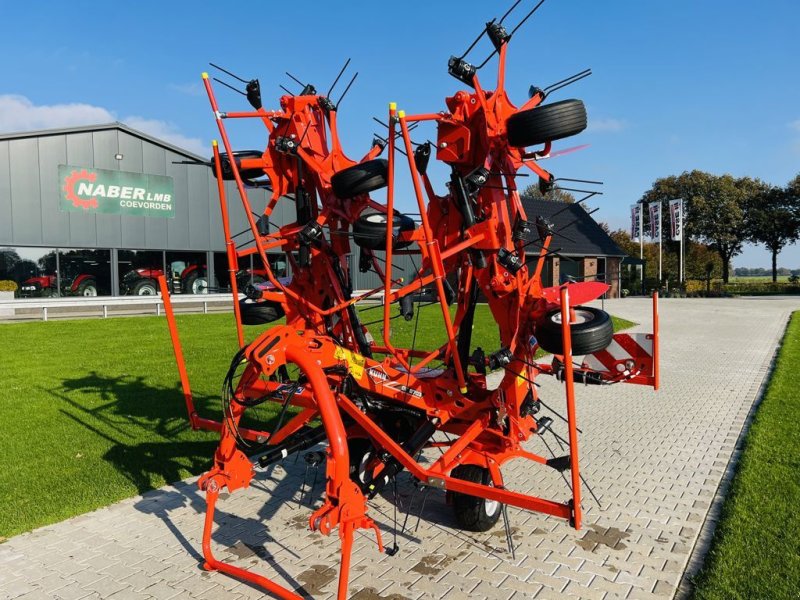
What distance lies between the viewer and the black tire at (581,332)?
13.1 ft

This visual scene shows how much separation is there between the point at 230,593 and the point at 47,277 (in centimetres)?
2332

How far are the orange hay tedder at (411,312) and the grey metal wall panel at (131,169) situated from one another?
22.1 metres

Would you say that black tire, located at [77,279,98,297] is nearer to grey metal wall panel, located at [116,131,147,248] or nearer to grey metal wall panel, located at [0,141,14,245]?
grey metal wall panel, located at [116,131,147,248]

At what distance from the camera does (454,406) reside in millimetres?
4875

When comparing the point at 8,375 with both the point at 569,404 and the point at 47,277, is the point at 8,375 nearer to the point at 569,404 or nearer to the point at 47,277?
the point at 569,404

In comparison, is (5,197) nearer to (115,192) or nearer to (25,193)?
(25,193)

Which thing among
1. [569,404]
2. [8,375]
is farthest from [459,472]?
[8,375]

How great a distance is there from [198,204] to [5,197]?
23.9ft

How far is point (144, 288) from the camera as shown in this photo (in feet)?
85.3

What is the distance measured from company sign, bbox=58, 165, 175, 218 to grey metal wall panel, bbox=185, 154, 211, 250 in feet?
2.66

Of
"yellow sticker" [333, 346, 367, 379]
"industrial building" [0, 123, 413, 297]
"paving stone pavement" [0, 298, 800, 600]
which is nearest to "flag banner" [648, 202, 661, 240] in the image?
"industrial building" [0, 123, 413, 297]

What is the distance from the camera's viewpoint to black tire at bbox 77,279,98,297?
24.4 metres

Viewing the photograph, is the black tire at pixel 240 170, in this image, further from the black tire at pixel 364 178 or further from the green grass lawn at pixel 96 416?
the green grass lawn at pixel 96 416

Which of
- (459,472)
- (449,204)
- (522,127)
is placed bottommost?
(459,472)
